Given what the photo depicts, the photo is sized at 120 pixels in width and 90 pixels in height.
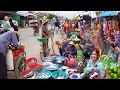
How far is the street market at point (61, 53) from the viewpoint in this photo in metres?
4.43

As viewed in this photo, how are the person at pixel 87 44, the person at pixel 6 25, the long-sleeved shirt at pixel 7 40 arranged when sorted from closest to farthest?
the long-sleeved shirt at pixel 7 40 < the person at pixel 6 25 < the person at pixel 87 44

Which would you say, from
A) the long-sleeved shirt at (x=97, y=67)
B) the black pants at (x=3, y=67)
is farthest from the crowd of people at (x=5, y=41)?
the long-sleeved shirt at (x=97, y=67)

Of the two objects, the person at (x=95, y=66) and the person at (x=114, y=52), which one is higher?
the person at (x=114, y=52)

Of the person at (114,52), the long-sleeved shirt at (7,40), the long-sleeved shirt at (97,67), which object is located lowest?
the long-sleeved shirt at (97,67)

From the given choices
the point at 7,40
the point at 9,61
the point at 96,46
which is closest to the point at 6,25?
the point at 7,40

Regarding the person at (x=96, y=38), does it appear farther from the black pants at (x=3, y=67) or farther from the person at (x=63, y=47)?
the black pants at (x=3, y=67)

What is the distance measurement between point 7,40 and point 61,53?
1.31m

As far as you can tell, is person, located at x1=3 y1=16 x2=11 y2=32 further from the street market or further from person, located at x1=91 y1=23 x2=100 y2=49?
person, located at x1=91 y1=23 x2=100 y2=49

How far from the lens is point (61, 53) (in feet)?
18.7

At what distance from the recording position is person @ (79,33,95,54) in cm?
530

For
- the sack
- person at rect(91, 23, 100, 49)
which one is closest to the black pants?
the sack

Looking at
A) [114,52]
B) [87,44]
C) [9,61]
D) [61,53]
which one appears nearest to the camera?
[9,61]

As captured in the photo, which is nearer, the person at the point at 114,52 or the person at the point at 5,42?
the person at the point at 5,42

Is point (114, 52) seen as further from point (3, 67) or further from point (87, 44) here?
point (3, 67)
